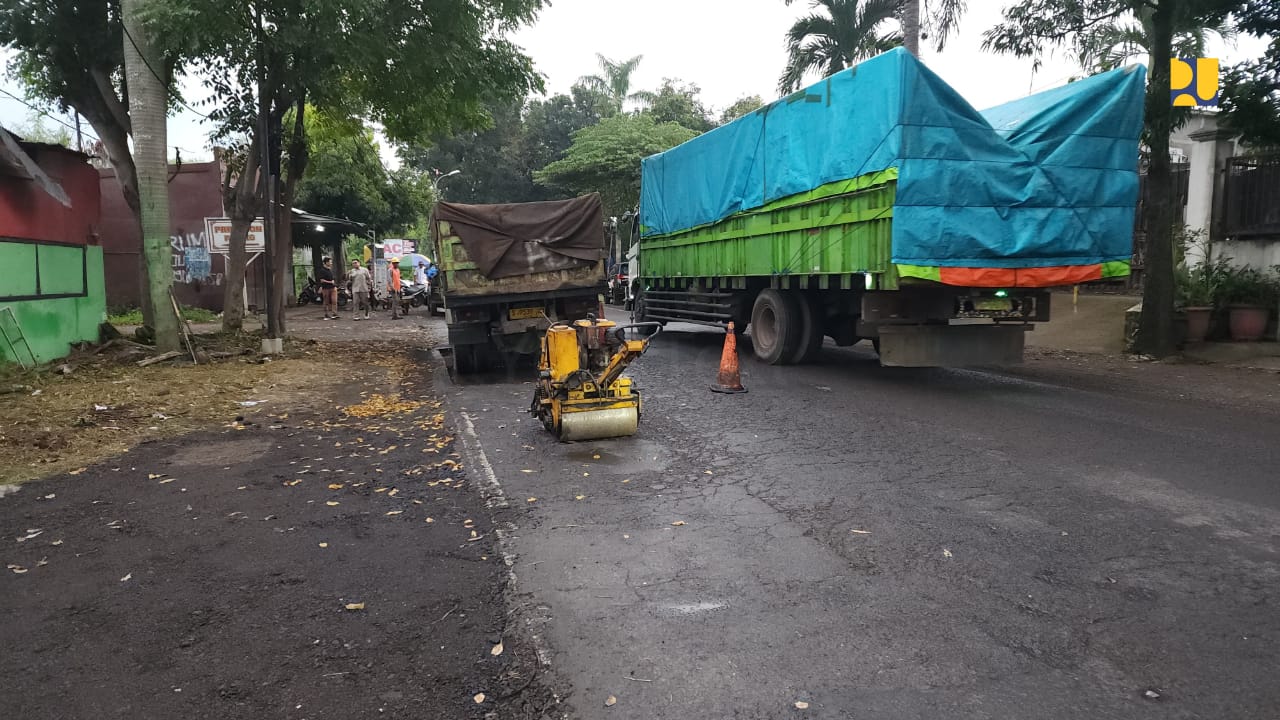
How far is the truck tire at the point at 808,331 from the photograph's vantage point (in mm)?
11328

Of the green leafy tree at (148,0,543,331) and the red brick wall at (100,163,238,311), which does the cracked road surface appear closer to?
the green leafy tree at (148,0,543,331)

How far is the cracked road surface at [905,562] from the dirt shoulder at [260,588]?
1.07 ft

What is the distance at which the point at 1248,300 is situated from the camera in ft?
41.6

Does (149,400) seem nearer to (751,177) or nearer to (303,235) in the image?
(751,177)

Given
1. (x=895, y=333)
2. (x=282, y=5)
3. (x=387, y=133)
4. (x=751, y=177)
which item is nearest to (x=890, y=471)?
→ (x=895, y=333)

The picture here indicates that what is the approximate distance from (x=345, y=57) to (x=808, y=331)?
7562mm

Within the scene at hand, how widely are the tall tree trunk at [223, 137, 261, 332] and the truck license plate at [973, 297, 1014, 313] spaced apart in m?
11.5

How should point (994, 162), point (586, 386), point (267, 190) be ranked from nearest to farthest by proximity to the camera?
1. point (586, 386)
2. point (994, 162)
3. point (267, 190)

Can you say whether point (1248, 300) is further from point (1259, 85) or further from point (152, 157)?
point (152, 157)

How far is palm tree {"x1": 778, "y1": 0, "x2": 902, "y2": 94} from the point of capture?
18938 millimetres

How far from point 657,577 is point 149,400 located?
24.1 ft

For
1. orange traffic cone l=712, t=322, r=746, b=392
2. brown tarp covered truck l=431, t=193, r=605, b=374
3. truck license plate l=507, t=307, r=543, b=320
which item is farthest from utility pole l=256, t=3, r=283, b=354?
orange traffic cone l=712, t=322, r=746, b=392

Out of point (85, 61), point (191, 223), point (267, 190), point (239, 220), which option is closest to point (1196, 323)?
point (267, 190)

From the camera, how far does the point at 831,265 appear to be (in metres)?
9.66
